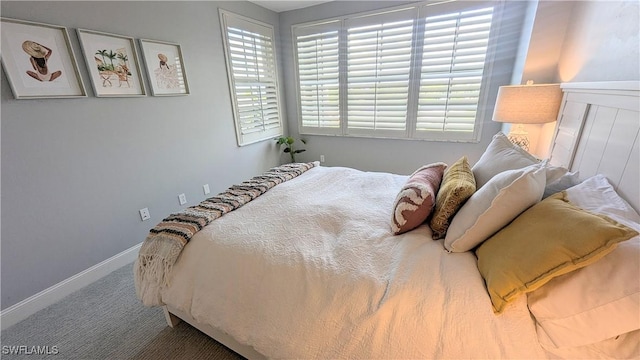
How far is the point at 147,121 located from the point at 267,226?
1712 mm

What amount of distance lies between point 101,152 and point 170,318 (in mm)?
1399

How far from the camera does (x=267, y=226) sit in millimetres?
1381

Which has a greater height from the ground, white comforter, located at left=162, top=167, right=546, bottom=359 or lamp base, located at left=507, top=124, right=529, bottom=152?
lamp base, located at left=507, top=124, right=529, bottom=152

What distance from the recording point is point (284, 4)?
322 centimetres

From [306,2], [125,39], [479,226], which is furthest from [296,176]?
[306,2]

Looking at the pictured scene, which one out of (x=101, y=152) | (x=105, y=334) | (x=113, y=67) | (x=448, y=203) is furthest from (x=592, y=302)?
(x=113, y=67)

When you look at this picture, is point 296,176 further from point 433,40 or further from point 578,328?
point 433,40

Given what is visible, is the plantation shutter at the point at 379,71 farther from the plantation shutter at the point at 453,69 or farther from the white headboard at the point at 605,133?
the white headboard at the point at 605,133

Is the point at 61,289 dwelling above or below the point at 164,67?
below

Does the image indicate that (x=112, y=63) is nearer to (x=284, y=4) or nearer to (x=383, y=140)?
(x=284, y=4)

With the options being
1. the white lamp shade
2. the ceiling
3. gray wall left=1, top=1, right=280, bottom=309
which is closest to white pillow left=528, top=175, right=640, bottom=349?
the white lamp shade

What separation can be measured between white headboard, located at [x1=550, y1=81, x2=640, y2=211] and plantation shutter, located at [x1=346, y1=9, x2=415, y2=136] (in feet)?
5.46

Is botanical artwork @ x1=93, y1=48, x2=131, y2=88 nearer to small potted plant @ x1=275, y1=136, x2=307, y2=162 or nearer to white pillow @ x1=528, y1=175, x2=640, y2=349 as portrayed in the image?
small potted plant @ x1=275, y1=136, x2=307, y2=162

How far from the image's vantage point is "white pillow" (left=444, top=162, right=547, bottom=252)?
950mm
